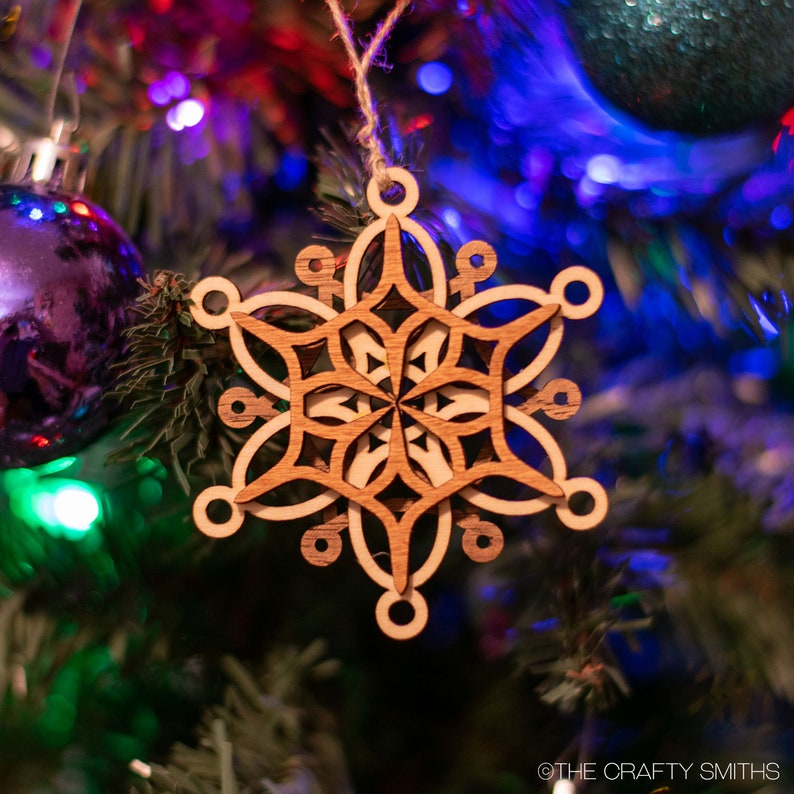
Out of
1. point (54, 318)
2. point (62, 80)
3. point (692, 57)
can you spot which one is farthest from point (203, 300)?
point (692, 57)

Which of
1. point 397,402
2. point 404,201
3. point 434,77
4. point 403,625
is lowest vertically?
point 403,625

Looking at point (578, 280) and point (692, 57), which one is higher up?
point (692, 57)

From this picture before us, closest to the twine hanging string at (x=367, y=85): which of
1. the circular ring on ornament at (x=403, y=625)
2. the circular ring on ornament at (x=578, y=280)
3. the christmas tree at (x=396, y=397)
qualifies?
the christmas tree at (x=396, y=397)

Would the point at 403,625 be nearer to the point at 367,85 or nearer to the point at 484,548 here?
the point at 484,548

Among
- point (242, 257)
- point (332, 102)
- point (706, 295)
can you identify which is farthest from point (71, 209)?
point (706, 295)

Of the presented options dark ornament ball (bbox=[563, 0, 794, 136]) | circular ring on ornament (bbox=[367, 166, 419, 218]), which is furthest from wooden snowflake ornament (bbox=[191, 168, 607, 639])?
dark ornament ball (bbox=[563, 0, 794, 136])

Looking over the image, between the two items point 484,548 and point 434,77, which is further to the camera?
point 434,77
